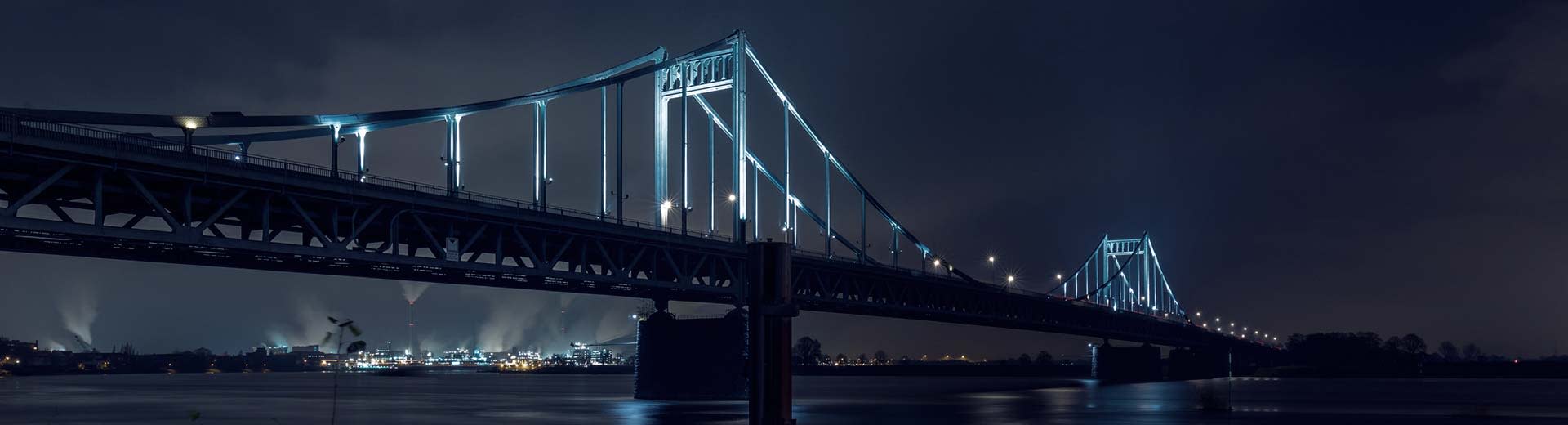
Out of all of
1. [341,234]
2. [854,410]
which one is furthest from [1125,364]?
[341,234]

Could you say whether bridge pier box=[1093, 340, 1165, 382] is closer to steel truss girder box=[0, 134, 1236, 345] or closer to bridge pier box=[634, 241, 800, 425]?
steel truss girder box=[0, 134, 1236, 345]

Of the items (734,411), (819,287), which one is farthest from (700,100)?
(734,411)

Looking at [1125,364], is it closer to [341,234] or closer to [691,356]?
[691,356]

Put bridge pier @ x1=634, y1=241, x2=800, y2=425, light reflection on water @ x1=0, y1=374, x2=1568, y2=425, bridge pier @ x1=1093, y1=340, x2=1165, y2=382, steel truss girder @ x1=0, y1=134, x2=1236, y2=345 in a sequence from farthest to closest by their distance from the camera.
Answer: bridge pier @ x1=1093, y1=340, x2=1165, y2=382 < bridge pier @ x1=634, y1=241, x2=800, y2=425 < light reflection on water @ x1=0, y1=374, x2=1568, y2=425 < steel truss girder @ x1=0, y1=134, x2=1236, y2=345

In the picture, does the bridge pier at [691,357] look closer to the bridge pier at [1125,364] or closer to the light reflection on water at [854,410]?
the light reflection on water at [854,410]

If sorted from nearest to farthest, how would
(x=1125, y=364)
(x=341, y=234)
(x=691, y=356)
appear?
(x=341, y=234)
(x=691, y=356)
(x=1125, y=364)

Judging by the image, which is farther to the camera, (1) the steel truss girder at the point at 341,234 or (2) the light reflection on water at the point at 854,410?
(2) the light reflection on water at the point at 854,410

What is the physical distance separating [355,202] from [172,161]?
831 cm

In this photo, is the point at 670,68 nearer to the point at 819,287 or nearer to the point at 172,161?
the point at 819,287

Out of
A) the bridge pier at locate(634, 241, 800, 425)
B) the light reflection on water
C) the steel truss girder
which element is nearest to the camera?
the steel truss girder

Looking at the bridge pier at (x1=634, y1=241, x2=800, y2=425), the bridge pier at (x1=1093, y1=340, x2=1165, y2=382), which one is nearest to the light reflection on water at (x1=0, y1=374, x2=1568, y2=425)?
the bridge pier at (x1=634, y1=241, x2=800, y2=425)

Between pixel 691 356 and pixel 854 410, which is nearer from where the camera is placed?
pixel 854 410

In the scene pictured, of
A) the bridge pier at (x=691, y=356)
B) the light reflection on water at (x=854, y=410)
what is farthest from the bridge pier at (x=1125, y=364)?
the bridge pier at (x=691, y=356)

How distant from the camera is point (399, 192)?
5106 centimetres
